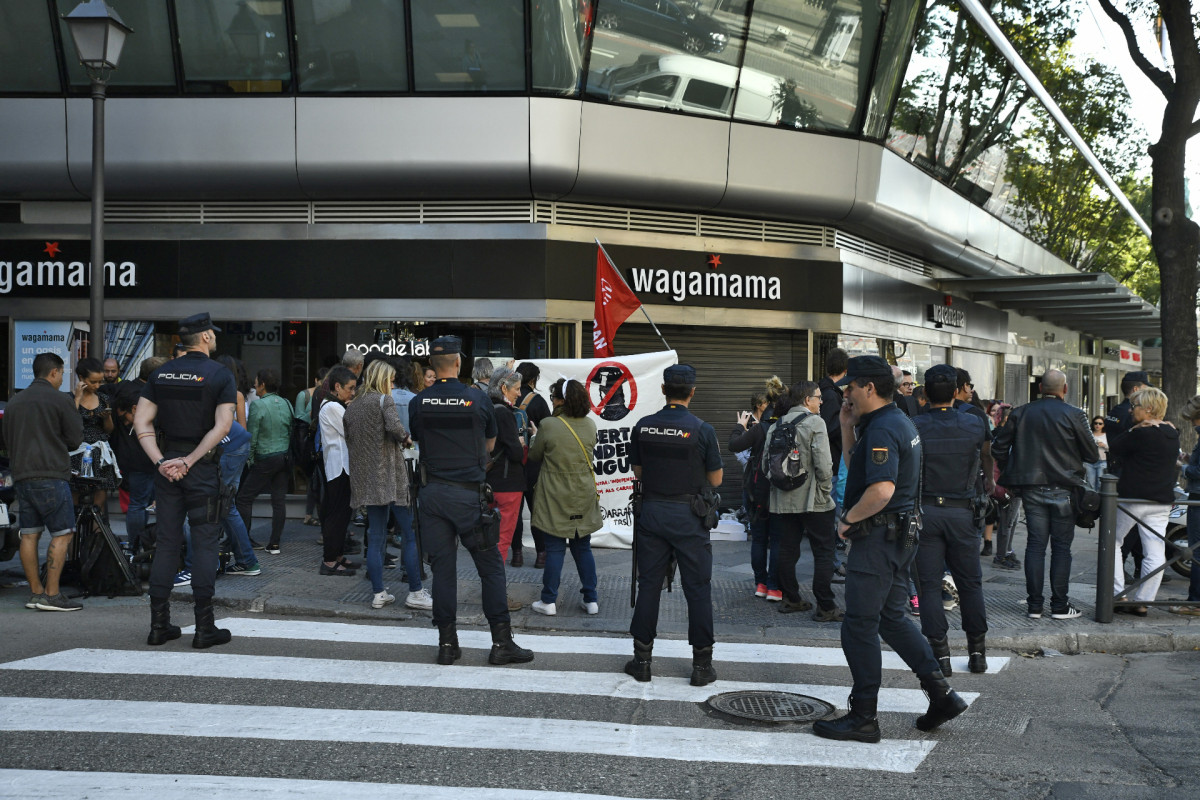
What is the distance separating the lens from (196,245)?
43.8 feet

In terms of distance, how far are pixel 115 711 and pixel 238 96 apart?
9.71 meters

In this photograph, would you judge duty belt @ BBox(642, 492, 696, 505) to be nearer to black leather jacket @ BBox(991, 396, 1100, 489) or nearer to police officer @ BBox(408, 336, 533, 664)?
police officer @ BBox(408, 336, 533, 664)

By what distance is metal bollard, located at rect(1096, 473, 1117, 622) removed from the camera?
26.1 ft

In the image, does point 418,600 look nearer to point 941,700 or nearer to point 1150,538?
point 941,700

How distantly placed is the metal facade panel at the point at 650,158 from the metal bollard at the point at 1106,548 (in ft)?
23.9

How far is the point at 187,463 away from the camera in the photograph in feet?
21.7

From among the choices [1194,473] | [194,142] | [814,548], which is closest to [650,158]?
[194,142]

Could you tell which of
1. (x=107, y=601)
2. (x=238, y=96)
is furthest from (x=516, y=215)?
(x=107, y=601)

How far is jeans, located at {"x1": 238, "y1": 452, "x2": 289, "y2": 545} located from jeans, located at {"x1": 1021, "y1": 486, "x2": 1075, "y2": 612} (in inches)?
274

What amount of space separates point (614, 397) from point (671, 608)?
3095mm

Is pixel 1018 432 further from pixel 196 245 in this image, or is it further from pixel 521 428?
pixel 196 245

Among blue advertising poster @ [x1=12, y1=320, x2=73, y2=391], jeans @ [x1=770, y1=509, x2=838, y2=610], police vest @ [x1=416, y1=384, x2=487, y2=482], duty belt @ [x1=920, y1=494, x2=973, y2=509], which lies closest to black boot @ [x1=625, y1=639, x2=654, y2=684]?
police vest @ [x1=416, y1=384, x2=487, y2=482]

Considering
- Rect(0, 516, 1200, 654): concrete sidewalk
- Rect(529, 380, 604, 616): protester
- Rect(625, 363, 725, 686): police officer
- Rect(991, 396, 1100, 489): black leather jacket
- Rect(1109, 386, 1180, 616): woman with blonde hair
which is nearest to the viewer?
Rect(625, 363, 725, 686): police officer

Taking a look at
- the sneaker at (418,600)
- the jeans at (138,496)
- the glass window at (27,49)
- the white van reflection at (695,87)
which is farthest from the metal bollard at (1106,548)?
the glass window at (27,49)
